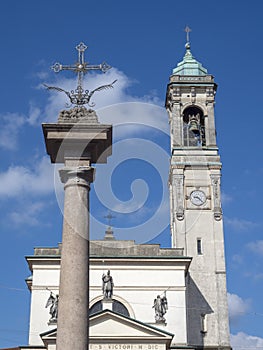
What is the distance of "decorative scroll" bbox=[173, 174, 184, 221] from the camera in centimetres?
5066

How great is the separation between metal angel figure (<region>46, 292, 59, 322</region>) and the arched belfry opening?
1920cm

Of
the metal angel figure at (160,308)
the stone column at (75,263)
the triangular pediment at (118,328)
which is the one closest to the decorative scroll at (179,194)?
the metal angel figure at (160,308)

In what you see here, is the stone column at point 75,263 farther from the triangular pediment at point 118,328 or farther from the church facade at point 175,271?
the triangular pediment at point 118,328

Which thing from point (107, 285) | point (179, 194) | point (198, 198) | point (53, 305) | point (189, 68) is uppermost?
point (189, 68)

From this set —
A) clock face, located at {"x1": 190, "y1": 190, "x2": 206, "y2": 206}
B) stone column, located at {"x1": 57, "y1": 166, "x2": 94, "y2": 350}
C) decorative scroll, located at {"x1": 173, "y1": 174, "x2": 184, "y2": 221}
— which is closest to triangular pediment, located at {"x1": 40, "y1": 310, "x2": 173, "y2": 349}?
decorative scroll, located at {"x1": 173, "y1": 174, "x2": 184, "y2": 221}

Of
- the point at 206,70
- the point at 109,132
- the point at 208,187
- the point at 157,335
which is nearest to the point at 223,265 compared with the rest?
the point at 208,187

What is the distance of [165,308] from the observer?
4091 cm

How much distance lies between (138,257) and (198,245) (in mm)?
7832

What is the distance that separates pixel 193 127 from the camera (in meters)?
54.8

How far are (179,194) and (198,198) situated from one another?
63.0 inches

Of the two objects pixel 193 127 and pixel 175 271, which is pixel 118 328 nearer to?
pixel 175 271

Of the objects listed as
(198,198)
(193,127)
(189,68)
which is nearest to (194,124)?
(193,127)

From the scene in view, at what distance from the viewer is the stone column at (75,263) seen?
1491 centimetres

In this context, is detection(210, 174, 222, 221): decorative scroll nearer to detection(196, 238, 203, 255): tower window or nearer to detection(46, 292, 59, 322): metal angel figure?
detection(196, 238, 203, 255): tower window
